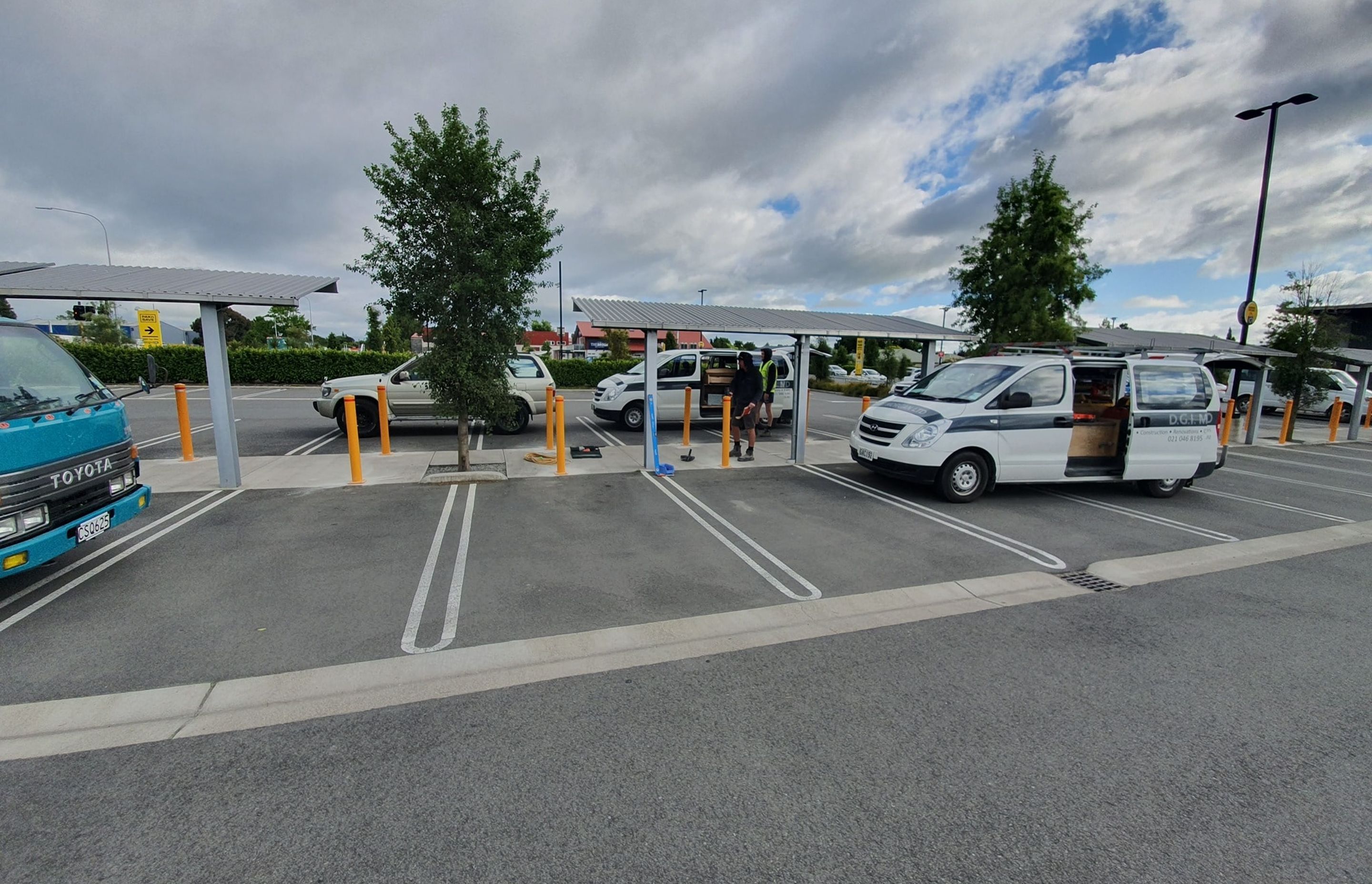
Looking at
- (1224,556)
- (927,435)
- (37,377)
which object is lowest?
(1224,556)

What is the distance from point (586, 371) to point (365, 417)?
686 inches

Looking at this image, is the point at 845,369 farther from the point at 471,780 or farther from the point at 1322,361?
the point at 471,780

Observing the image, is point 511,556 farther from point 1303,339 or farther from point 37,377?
point 1303,339

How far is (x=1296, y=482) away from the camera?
10258 millimetres

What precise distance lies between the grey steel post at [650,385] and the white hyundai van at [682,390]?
3422mm

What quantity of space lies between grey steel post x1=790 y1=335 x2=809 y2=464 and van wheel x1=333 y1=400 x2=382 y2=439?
8.32 m

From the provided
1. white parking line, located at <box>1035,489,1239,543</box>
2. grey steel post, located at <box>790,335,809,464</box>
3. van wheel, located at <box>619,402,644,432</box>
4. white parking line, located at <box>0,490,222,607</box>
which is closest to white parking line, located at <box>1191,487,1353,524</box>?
white parking line, located at <box>1035,489,1239,543</box>

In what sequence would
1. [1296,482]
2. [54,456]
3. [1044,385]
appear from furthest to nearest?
1. [1296,482]
2. [1044,385]
3. [54,456]

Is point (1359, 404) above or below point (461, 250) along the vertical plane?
below

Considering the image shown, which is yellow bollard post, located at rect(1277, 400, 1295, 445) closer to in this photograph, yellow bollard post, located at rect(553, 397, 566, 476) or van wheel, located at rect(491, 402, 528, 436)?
yellow bollard post, located at rect(553, 397, 566, 476)

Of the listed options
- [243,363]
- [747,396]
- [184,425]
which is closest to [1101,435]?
[747,396]

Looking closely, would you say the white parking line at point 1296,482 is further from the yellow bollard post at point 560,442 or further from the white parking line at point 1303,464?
the yellow bollard post at point 560,442

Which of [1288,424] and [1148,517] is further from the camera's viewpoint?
[1288,424]

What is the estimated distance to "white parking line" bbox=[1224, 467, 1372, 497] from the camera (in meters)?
9.52
